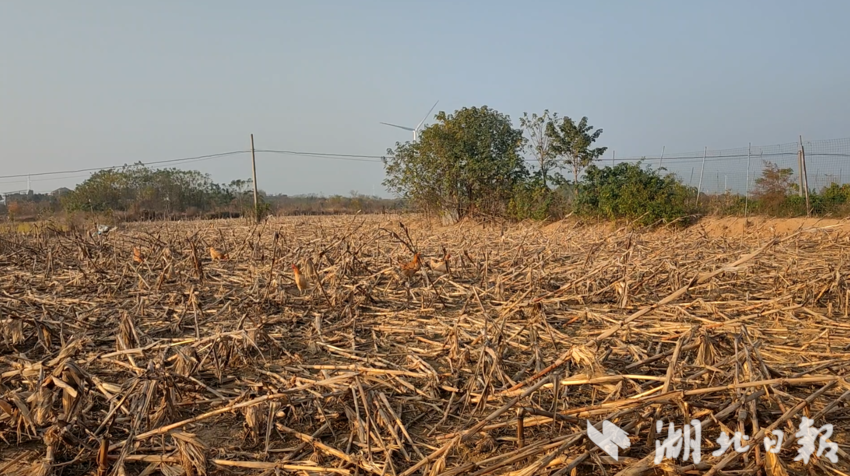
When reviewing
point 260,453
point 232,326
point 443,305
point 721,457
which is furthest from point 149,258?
point 721,457

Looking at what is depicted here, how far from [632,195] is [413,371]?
1102cm

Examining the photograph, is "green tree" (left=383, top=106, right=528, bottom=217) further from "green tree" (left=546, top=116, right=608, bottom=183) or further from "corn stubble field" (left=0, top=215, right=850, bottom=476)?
"corn stubble field" (left=0, top=215, right=850, bottom=476)

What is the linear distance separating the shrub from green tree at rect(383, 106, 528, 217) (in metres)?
2.42

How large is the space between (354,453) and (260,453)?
1.25ft

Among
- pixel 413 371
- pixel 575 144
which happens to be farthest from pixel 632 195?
pixel 413 371

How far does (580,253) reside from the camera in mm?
7434

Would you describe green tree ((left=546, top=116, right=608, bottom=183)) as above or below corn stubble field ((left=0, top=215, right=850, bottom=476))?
above

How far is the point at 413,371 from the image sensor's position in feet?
10.1

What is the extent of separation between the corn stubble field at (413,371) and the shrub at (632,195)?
22.8 feet

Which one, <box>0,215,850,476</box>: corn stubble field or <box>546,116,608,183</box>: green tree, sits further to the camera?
<box>546,116,608,183</box>: green tree

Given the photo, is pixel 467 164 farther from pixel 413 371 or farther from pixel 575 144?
pixel 413 371

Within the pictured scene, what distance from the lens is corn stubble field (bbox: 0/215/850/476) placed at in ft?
7.04

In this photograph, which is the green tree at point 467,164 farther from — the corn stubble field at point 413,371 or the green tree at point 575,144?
the corn stubble field at point 413,371

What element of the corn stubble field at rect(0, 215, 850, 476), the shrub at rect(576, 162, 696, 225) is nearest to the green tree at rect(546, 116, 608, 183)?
the shrub at rect(576, 162, 696, 225)
